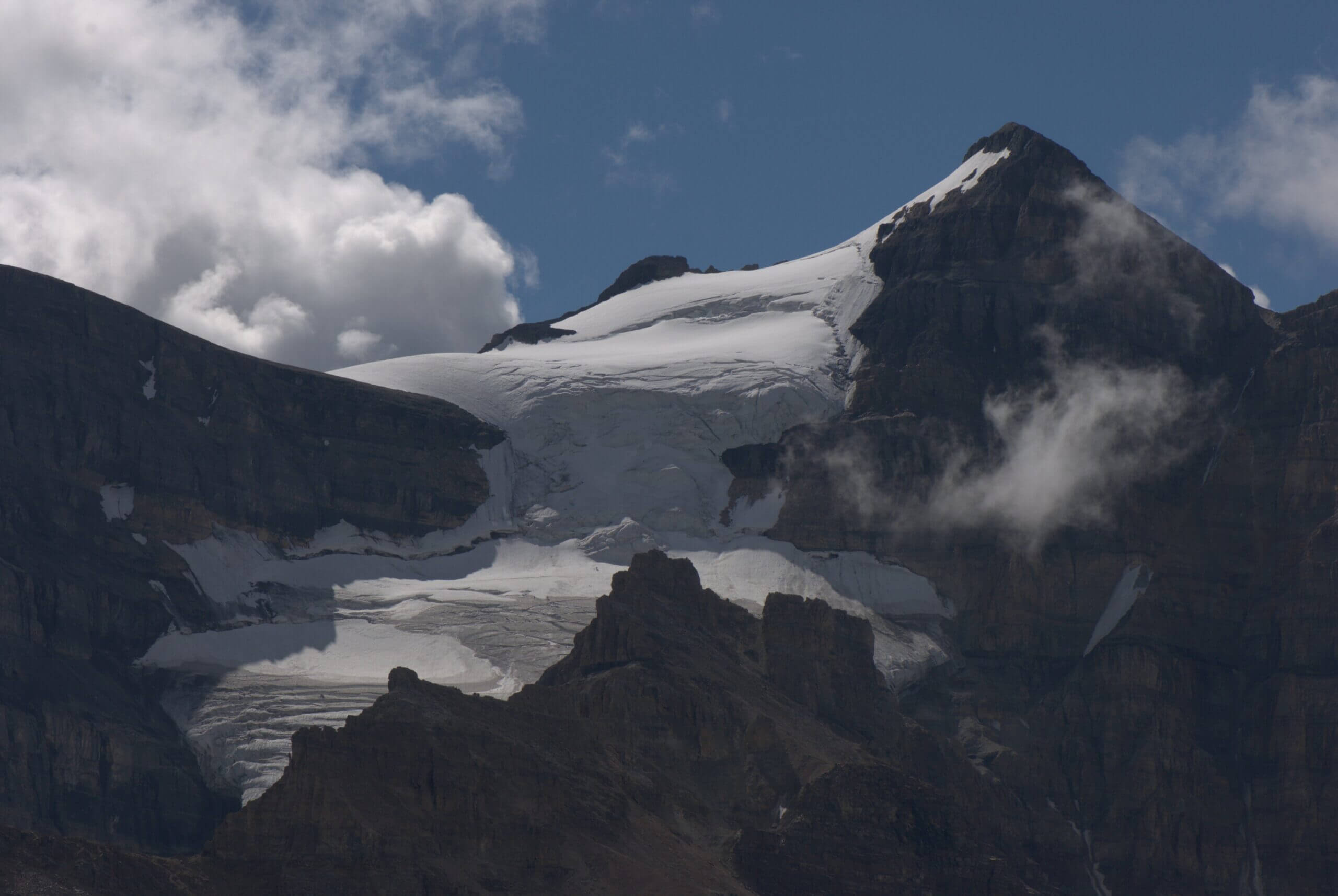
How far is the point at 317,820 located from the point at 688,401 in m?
98.5

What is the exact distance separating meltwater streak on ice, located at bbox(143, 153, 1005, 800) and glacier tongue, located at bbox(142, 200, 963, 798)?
0.15 m

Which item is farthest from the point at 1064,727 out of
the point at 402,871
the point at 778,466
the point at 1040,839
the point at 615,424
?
the point at 402,871

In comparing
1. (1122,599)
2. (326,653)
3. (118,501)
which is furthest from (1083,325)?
(118,501)

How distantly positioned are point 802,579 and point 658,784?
54.9 metres

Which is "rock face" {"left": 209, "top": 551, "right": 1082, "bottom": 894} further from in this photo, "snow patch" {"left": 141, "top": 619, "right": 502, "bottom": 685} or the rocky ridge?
"snow patch" {"left": 141, "top": 619, "right": 502, "bottom": 685}

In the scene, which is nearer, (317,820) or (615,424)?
(317,820)

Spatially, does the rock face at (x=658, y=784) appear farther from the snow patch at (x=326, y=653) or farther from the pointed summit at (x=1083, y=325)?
the pointed summit at (x=1083, y=325)

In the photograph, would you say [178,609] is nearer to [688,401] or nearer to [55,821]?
[55,821]

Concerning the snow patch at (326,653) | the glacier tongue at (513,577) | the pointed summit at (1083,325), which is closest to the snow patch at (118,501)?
the glacier tongue at (513,577)

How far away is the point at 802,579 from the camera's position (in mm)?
181375

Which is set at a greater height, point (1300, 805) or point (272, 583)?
point (272, 583)

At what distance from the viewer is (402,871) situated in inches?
4070

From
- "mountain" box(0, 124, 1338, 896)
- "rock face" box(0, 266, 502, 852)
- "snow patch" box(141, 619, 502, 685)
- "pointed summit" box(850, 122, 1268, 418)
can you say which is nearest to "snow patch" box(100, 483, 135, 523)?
"rock face" box(0, 266, 502, 852)

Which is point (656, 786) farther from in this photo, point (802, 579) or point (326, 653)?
point (802, 579)
